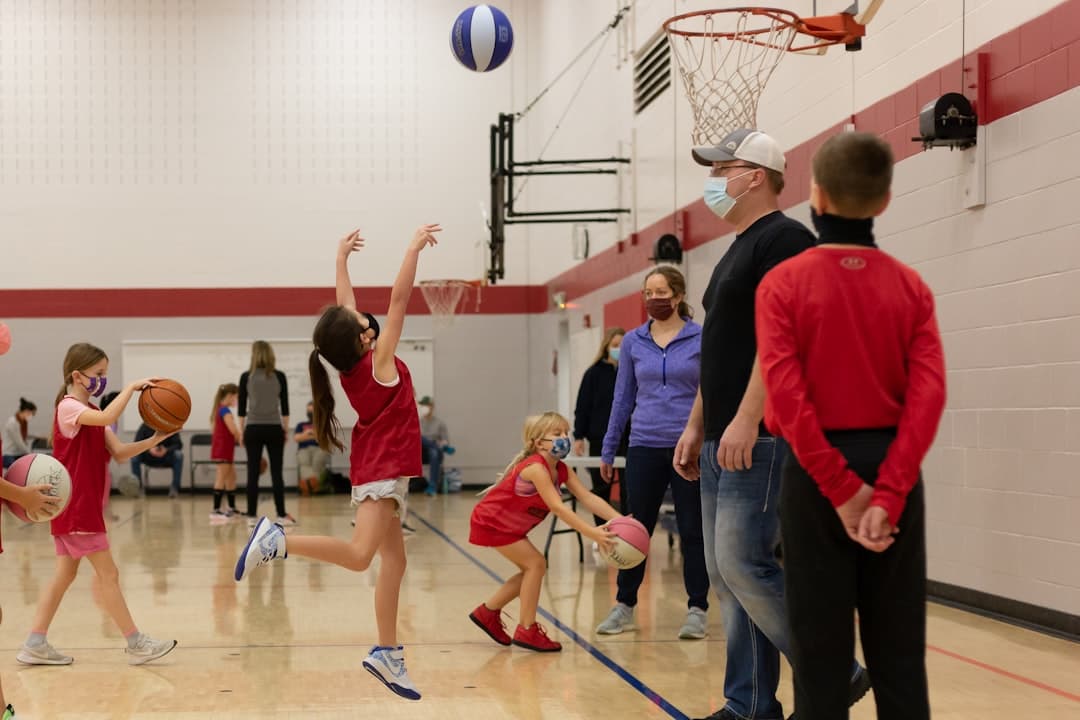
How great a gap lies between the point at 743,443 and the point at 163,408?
3.02m

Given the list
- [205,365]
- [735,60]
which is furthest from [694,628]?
[205,365]

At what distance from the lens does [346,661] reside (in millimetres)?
5652

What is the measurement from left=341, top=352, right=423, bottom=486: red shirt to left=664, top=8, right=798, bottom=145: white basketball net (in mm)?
3452

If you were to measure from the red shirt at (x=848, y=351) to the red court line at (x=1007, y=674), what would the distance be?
2489 millimetres

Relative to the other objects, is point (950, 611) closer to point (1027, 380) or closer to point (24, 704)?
point (1027, 380)

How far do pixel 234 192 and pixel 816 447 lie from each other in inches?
677

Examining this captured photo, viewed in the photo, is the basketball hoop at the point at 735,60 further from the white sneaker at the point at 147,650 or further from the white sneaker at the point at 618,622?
the white sneaker at the point at 147,650

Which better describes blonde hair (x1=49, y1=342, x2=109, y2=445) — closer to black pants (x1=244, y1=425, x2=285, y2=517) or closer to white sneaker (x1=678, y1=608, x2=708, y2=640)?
white sneaker (x1=678, y1=608, x2=708, y2=640)

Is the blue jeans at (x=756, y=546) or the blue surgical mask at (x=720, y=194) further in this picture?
the blue surgical mask at (x=720, y=194)

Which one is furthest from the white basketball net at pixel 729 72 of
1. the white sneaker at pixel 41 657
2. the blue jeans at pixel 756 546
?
the white sneaker at pixel 41 657

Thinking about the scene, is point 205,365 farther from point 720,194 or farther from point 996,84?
point 720,194

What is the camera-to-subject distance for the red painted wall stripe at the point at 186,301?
18.4 metres

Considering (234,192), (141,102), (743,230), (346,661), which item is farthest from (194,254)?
(743,230)

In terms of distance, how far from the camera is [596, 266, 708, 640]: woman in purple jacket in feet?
20.2
